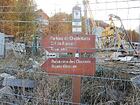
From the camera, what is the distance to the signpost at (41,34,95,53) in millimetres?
4238

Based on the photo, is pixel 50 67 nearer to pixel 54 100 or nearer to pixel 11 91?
pixel 54 100

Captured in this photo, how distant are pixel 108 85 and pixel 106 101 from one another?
0.28 m

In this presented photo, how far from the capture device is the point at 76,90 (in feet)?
14.4

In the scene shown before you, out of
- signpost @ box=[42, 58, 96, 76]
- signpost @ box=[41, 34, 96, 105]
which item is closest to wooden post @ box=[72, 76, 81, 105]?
signpost @ box=[41, 34, 96, 105]

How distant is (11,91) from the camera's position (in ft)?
17.2

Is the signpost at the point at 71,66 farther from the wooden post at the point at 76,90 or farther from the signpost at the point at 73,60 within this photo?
the wooden post at the point at 76,90

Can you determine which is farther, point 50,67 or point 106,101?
point 106,101

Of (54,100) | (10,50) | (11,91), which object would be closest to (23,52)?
(10,50)

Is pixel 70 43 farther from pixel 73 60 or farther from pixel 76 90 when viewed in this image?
pixel 76 90

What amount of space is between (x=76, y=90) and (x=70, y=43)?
63 cm

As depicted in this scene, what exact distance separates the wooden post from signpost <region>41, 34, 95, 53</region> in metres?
0.39

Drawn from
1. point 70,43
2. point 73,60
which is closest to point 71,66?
point 73,60

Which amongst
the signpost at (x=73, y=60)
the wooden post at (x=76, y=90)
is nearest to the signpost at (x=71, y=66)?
the signpost at (x=73, y=60)

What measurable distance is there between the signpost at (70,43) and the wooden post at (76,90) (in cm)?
39
